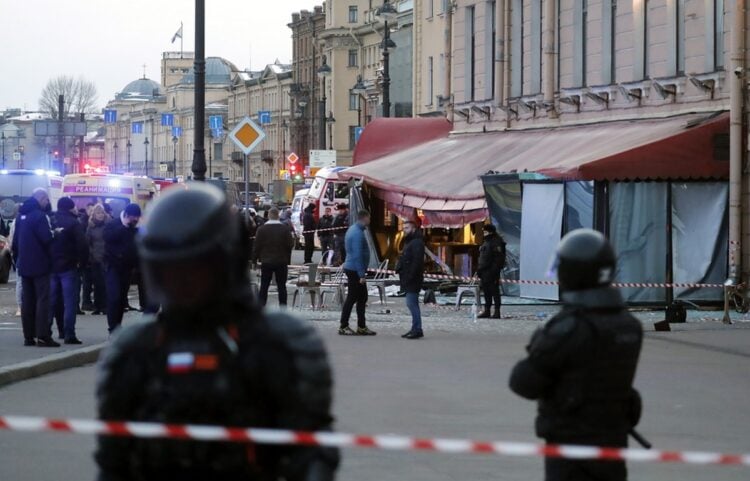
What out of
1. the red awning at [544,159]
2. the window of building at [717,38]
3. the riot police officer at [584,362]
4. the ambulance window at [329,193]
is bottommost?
the riot police officer at [584,362]

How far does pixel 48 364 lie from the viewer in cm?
1625

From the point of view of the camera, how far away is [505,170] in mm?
31203

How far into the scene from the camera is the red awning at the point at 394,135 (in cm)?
3959

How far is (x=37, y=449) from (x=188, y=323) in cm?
756

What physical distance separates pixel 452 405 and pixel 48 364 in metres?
4.53

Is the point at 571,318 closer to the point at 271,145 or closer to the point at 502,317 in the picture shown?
the point at 502,317

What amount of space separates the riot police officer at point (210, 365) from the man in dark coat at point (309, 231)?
42.0m

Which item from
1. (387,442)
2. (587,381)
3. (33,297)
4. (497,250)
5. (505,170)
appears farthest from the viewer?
(505,170)

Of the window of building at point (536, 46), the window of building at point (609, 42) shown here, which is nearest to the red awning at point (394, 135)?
the window of building at point (536, 46)

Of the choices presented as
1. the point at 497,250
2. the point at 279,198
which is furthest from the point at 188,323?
the point at 279,198

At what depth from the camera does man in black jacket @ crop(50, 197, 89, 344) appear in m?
18.9

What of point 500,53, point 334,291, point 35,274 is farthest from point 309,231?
point 35,274

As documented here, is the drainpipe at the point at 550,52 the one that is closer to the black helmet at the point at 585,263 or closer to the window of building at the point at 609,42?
the window of building at the point at 609,42

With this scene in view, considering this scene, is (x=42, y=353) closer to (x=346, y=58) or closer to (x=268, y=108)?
(x=346, y=58)
